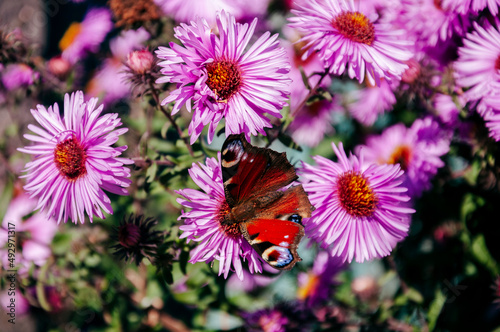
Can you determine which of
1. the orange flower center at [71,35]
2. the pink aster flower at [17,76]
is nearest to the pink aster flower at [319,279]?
the pink aster flower at [17,76]

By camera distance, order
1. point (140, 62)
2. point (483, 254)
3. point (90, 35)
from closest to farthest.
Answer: point (140, 62) < point (483, 254) < point (90, 35)

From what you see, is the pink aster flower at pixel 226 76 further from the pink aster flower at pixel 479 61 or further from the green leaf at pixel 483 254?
the green leaf at pixel 483 254

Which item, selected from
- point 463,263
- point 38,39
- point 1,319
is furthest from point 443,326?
point 38,39

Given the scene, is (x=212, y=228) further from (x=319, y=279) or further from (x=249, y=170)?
(x=319, y=279)

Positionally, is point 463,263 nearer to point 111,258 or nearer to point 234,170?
point 234,170

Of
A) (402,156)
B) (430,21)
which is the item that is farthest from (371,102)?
(430,21)

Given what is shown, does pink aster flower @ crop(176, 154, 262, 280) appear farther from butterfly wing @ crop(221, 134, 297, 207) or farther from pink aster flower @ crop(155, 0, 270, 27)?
pink aster flower @ crop(155, 0, 270, 27)
